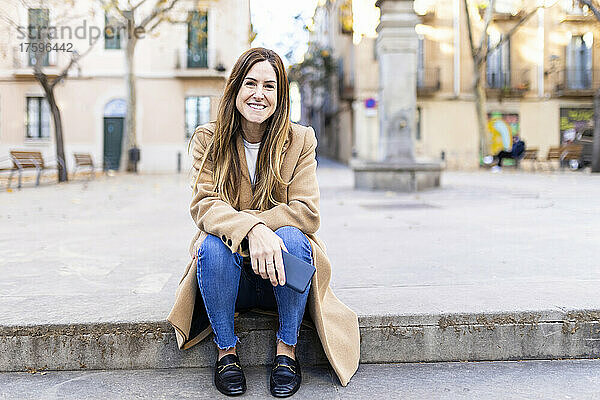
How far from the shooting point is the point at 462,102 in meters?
30.4

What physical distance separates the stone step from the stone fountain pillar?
9.14m

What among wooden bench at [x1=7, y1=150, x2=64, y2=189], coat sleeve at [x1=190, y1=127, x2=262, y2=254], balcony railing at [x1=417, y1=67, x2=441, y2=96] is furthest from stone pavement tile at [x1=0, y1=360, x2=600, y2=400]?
balcony railing at [x1=417, y1=67, x2=441, y2=96]

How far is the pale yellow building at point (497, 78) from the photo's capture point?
29828 mm

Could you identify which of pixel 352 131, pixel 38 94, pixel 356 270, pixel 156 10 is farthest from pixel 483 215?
pixel 352 131

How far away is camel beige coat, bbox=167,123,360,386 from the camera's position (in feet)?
8.32

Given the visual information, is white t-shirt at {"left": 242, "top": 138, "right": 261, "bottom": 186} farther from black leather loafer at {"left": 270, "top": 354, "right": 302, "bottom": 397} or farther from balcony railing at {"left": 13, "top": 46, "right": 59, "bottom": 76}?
balcony railing at {"left": 13, "top": 46, "right": 59, "bottom": 76}

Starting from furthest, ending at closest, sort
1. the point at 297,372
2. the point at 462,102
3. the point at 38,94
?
the point at 462,102 → the point at 38,94 → the point at 297,372

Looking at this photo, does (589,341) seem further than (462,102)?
No

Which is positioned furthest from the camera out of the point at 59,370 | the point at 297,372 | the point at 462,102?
the point at 462,102

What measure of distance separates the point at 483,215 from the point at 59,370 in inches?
228

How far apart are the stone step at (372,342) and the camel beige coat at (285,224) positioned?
14 cm

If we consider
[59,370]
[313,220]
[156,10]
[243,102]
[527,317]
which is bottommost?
[59,370]

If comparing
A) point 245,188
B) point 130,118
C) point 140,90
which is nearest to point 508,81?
point 140,90

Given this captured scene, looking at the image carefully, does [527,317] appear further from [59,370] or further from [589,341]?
[59,370]
